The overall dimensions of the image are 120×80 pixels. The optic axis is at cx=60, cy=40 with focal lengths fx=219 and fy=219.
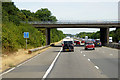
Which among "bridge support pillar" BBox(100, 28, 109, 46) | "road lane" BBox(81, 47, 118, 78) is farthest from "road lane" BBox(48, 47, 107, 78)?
"bridge support pillar" BBox(100, 28, 109, 46)

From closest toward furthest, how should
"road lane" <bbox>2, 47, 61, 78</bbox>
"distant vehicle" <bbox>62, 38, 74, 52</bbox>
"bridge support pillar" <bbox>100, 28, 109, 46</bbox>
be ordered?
"road lane" <bbox>2, 47, 61, 78</bbox>
"distant vehicle" <bbox>62, 38, 74, 52</bbox>
"bridge support pillar" <bbox>100, 28, 109, 46</bbox>

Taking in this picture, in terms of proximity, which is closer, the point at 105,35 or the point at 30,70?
the point at 30,70

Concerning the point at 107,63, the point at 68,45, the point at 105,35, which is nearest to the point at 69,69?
the point at 107,63

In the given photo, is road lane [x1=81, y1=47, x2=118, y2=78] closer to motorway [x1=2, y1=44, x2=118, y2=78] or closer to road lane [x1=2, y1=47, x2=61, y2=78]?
motorway [x1=2, y1=44, x2=118, y2=78]

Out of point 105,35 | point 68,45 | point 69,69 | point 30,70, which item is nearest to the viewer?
point 30,70

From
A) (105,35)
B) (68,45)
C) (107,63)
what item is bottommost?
(107,63)

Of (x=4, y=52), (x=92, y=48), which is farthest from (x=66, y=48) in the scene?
(x=4, y=52)

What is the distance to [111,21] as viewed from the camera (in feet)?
211

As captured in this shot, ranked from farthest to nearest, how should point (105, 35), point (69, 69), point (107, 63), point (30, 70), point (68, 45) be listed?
point (105, 35) → point (68, 45) → point (107, 63) → point (69, 69) → point (30, 70)

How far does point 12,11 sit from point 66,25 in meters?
26.3

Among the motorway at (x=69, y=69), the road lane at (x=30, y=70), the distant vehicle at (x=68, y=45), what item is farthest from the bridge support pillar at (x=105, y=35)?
the road lane at (x=30, y=70)

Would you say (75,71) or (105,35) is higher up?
(105,35)

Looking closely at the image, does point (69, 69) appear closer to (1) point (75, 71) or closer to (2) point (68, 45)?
(1) point (75, 71)

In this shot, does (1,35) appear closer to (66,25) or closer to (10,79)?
(10,79)
